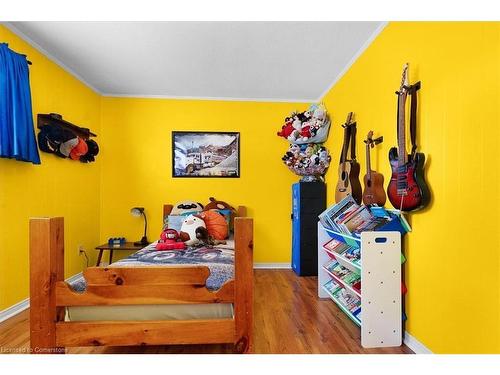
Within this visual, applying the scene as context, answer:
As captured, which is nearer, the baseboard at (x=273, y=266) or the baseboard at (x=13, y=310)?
the baseboard at (x=13, y=310)

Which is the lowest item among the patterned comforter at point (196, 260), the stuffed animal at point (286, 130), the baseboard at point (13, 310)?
the baseboard at point (13, 310)

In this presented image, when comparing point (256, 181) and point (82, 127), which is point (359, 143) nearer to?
point (256, 181)

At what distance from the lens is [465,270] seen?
4.81ft

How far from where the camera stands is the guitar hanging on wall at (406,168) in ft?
5.67

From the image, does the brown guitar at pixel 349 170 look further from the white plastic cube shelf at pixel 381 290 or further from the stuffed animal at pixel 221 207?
the stuffed animal at pixel 221 207

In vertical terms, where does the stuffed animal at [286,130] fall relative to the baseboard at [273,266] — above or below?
above

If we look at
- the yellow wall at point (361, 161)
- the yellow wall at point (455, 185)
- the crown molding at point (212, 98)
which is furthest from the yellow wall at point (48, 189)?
the yellow wall at point (455, 185)

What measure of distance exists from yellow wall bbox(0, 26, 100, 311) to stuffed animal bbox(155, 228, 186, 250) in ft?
3.86

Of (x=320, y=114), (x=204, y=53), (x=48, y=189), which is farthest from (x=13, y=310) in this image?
(x=320, y=114)

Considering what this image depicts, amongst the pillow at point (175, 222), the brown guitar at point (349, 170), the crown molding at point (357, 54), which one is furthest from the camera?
the pillow at point (175, 222)

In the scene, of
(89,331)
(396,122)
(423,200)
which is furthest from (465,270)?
(89,331)

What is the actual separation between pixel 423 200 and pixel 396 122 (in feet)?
2.06

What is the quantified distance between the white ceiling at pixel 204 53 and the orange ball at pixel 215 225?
154 cm
